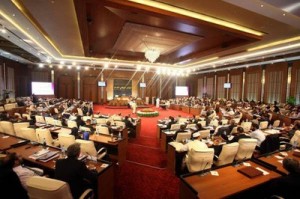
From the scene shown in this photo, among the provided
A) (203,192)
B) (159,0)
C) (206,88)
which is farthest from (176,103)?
(203,192)

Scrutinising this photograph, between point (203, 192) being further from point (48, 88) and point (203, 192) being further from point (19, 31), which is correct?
point (48, 88)

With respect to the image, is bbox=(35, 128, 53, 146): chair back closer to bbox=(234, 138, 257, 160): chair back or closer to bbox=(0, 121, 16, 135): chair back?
bbox=(0, 121, 16, 135): chair back

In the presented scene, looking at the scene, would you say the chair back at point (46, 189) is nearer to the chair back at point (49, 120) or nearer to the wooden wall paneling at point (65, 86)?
the chair back at point (49, 120)

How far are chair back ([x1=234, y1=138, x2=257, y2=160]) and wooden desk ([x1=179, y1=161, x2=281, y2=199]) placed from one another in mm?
1146

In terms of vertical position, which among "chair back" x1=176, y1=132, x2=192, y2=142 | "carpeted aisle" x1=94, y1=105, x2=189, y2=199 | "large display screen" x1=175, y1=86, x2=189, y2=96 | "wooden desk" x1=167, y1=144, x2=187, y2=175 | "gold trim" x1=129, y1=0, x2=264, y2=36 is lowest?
"carpeted aisle" x1=94, y1=105, x2=189, y2=199

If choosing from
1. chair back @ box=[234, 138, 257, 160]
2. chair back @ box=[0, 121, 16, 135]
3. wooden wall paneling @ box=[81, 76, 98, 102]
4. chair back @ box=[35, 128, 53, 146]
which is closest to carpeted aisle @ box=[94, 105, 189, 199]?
chair back @ box=[234, 138, 257, 160]

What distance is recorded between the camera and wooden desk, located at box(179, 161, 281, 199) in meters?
2.32

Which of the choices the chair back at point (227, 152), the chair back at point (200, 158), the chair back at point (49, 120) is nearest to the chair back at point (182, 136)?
the chair back at point (227, 152)

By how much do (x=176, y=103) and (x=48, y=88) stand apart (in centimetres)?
1354

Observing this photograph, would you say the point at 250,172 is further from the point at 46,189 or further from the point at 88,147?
the point at 88,147

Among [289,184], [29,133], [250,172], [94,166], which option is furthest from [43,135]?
[289,184]

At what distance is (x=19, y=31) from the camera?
7043 millimetres

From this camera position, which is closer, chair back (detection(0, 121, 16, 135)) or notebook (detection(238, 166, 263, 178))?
notebook (detection(238, 166, 263, 178))

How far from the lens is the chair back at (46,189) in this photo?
187 cm
